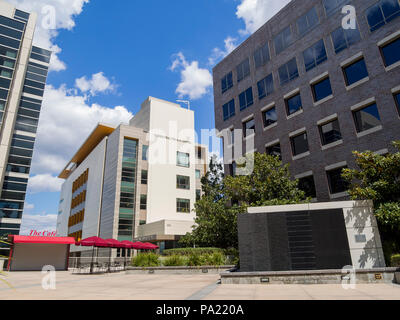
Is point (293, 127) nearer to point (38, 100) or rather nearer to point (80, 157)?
point (80, 157)

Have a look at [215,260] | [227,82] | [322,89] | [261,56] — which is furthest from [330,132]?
[227,82]

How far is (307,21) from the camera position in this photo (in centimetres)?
2792

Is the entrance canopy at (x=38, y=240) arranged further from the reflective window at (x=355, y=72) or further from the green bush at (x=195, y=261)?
the reflective window at (x=355, y=72)

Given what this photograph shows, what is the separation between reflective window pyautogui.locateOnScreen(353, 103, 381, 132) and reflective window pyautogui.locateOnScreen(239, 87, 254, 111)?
1235cm

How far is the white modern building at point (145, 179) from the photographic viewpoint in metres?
42.9

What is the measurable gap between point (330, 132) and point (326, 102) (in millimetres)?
2784

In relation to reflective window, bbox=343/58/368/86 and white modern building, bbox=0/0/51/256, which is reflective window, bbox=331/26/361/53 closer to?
reflective window, bbox=343/58/368/86

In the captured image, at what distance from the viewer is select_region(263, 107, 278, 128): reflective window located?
29.6 m

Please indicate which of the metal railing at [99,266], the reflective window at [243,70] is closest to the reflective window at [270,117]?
the reflective window at [243,70]

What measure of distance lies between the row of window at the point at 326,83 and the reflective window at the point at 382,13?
76.8 inches

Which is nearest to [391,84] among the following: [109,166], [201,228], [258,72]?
[258,72]

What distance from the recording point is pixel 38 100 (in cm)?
6581

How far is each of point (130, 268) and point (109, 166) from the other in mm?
26872

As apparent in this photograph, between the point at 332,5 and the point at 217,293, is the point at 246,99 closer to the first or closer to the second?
the point at 332,5
